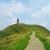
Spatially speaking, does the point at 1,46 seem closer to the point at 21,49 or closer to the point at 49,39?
the point at 21,49

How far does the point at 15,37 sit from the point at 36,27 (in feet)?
81.0

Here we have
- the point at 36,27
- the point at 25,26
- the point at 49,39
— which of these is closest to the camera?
the point at 49,39

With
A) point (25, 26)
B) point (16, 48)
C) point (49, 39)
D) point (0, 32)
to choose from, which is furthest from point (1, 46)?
point (25, 26)

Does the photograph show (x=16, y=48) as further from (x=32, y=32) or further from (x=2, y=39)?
(x=32, y=32)

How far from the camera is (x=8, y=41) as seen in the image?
113ft

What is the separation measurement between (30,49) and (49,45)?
4.07 meters

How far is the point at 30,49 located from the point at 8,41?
9.58 ft

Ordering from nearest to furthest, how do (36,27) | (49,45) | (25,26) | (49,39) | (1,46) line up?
(1,46) < (49,45) < (49,39) < (25,26) < (36,27)

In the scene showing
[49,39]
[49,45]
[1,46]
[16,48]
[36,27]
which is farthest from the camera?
[36,27]

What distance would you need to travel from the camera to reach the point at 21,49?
33344 mm

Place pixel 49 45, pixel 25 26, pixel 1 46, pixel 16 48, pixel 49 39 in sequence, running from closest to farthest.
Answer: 1. pixel 1 46
2. pixel 16 48
3. pixel 49 45
4. pixel 49 39
5. pixel 25 26

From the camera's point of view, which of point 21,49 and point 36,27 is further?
point 36,27

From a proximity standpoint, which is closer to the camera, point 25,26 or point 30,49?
point 30,49

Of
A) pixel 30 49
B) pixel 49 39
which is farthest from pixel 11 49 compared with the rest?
pixel 49 39
